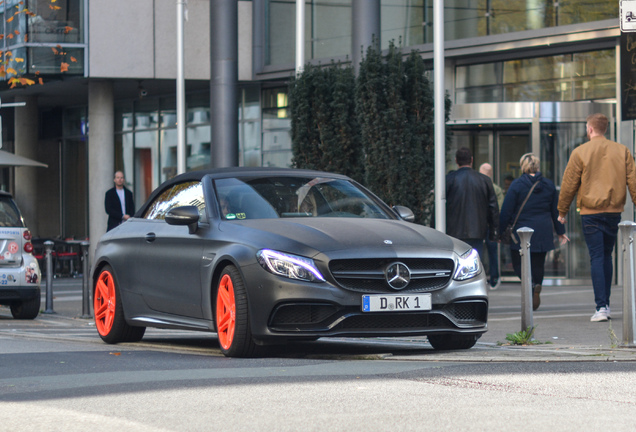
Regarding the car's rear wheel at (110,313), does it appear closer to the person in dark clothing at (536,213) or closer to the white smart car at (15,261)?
the white smart car at (15,261)

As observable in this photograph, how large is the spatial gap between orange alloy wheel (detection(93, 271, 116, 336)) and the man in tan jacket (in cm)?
452

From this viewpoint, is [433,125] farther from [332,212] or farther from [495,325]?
[332,212]

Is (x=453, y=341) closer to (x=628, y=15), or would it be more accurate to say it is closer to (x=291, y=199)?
(x=291, y=199)

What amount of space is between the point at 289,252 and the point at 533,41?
1406 cm

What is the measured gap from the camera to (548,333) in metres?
10.9

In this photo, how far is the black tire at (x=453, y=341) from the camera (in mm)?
8820

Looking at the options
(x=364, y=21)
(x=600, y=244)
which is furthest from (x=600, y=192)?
(x=364, y=21)

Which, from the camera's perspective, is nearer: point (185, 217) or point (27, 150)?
point (185, 217)

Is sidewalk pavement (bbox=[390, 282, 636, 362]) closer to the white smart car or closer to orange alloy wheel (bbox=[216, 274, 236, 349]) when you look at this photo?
orange alloy wheel (bbox=[216, 274, 236, 349])

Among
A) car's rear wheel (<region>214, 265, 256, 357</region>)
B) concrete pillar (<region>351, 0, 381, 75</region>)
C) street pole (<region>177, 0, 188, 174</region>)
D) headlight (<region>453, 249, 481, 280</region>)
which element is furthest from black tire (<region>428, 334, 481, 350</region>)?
concrete pillar (<region>351, 0, 381, 75</region>)

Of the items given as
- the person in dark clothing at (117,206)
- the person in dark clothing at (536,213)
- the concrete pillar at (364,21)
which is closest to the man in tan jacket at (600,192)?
the person in dark clothing at (536,213)

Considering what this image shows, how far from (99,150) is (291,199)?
21.2 m

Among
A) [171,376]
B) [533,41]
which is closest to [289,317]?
[171,376]

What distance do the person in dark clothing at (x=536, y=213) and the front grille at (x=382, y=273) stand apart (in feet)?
18.4
